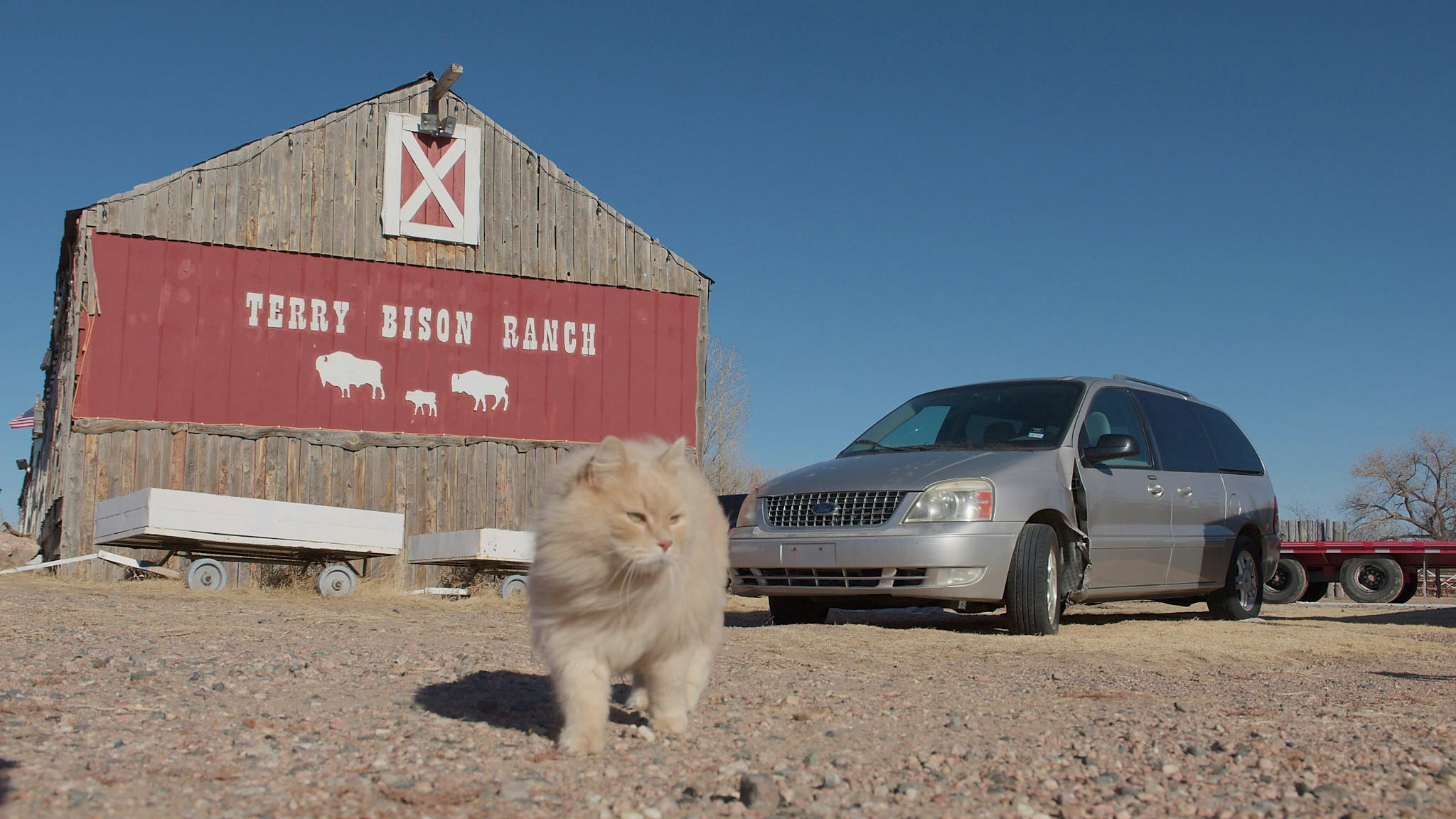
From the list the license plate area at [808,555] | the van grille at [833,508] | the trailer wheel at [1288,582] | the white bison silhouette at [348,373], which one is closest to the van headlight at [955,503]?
the van grille at [833,508]

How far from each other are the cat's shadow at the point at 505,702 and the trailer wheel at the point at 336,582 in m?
9.69

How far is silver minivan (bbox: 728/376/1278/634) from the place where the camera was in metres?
8.05

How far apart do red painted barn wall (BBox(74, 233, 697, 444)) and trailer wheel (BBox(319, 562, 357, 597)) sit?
3.29 m

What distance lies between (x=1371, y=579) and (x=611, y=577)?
1905 centimetres

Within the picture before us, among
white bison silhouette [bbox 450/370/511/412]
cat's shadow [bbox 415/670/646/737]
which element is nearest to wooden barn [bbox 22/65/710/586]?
white bison silhouette [bbox 450/370/511/412]

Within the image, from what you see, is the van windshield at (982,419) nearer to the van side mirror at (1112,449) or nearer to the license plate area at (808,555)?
the van side mirror at (1112,449)

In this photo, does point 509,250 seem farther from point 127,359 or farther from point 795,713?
point 795,713

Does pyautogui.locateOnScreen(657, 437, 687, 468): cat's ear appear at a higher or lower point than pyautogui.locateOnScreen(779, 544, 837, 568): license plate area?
higher

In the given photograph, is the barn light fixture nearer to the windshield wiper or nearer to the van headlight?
the windshield wiper

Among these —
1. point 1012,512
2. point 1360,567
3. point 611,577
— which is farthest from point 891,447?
point 1360,567

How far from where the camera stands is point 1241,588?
35.3 feet

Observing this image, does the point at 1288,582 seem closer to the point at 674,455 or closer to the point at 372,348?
the point at 372,348

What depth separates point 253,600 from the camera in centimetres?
1206

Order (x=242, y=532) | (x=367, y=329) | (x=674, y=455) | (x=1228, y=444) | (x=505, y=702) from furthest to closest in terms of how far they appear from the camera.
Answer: (x=367, y=329), (x=242, y=532), (x=1228, y=444), (x=505, y=702), (x=674, y=455)
